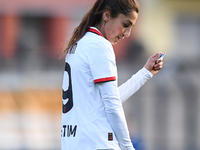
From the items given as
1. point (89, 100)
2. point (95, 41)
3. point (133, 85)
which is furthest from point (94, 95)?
point (133, 85)

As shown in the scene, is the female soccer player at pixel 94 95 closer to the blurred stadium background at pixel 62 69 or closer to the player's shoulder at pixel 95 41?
the player's shoulder at pixel 95 41

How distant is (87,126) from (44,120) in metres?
4.45

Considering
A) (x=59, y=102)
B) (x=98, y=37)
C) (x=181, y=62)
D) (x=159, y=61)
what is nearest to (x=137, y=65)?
(x=181, y=62)

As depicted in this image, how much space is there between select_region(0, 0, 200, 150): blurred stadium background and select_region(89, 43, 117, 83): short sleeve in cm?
378

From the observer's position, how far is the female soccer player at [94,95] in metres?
1.91

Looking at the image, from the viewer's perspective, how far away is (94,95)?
195cm

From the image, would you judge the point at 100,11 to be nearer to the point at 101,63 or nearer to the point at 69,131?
the point at 101,63

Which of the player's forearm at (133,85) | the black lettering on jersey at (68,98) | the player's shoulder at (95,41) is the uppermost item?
the player's shoulder at (95,41)

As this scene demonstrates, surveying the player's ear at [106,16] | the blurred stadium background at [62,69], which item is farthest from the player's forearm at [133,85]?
the blurred stadium background at [62,69]

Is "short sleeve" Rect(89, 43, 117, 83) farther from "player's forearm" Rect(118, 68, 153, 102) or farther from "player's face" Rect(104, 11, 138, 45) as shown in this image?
"player's forearm" Rect(118, 68, 153, 102)

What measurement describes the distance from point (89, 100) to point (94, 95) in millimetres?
38

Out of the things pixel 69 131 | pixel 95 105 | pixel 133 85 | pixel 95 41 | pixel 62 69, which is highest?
pixel 62 69

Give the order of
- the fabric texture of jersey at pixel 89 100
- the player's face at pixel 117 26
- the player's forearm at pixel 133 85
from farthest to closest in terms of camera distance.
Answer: the player's forearm at pixel 133 85, the player's face at pixel 117 26, the fabric texture of jersey at pixel 89 100

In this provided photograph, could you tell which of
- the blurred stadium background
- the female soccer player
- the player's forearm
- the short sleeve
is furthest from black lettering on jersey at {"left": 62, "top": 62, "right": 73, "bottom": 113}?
the blurred stadium background
